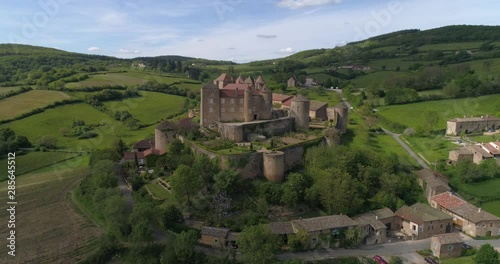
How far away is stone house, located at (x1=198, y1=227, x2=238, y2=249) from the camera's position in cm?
3325

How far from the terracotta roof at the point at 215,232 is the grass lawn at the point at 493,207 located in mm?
29296

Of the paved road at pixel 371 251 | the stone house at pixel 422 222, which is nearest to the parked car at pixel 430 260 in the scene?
the paved road at pixel 371 251

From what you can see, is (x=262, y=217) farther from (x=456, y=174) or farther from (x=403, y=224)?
(x=456, y=174)

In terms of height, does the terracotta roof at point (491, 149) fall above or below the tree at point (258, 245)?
above

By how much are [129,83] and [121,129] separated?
29.1 metres

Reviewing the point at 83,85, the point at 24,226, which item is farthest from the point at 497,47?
the point at 24,226

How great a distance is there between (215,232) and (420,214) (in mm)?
21114

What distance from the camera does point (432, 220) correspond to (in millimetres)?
37656

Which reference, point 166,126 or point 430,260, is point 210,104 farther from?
point 430,260

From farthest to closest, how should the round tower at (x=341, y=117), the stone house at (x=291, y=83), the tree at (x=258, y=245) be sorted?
the stone house at (x=291, y=83) < the round tower at (x=341, y=117) < the tree at (x=258, y=245)

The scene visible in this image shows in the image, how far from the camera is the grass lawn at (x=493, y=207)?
4059cm

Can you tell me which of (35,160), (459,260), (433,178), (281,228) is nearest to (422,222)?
(459,260)

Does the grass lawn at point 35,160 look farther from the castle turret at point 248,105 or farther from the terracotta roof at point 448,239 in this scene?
the terracotta roof at point 448,239

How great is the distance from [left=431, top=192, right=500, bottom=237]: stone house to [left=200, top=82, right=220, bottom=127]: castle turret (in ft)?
93.7
